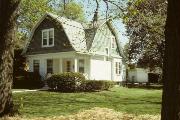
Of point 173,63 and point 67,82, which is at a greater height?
point 173,63

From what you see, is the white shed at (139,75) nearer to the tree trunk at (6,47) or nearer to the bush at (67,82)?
the bush at (67,82)

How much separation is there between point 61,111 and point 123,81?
28.1 meters

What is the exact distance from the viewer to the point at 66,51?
34.2 m

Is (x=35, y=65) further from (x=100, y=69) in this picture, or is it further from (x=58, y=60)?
(x=100, y=69)

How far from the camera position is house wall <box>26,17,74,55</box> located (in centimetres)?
3466

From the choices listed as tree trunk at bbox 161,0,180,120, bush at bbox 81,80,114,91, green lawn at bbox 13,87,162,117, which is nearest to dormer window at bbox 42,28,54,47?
bush at bbox 81,80,114,91

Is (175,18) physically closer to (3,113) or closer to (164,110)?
(164,110)

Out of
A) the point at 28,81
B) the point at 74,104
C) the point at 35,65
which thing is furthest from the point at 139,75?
the point at 74,104

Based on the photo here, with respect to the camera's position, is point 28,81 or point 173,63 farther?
point 28,81

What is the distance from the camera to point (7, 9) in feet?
43.1

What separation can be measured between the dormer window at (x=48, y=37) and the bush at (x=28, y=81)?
3540mm

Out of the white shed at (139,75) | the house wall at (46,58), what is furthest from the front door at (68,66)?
the white shed at (139,75)

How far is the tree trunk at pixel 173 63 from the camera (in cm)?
742

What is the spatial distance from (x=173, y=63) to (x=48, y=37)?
3008cm
